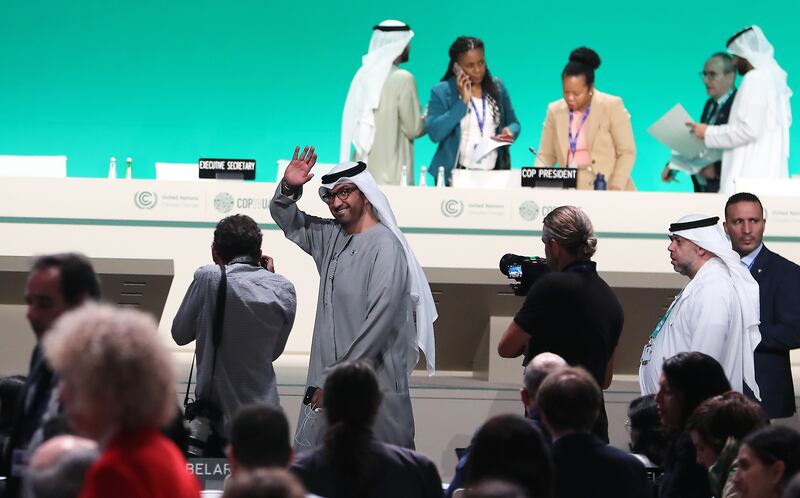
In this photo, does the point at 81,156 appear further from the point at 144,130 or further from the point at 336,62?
the point at 336,62

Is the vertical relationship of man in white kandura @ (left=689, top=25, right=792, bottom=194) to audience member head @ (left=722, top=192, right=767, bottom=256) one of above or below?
above

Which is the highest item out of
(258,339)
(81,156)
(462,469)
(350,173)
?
(81,156)

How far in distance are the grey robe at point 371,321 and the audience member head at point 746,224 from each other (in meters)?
1.47

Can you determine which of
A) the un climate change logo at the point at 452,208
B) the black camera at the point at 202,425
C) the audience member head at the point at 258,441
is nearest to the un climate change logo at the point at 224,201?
the un climate change logo at the point at 452,208

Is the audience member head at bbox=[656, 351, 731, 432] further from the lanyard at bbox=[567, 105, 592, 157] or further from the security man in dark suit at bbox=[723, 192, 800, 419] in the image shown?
the lanyard at bbox=[567, 105, 592, 157]

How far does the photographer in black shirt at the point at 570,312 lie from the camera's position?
3617 mm

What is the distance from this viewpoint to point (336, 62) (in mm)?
12797

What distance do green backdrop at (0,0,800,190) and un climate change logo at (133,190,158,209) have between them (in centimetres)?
598

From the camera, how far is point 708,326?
3953 millimetres

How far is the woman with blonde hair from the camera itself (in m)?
1.77

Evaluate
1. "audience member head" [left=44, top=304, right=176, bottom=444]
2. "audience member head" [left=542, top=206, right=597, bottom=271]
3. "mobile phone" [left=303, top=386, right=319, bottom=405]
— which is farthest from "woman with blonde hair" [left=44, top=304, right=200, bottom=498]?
"audience member head" [left=542, top=206, right=597, bottom=271]

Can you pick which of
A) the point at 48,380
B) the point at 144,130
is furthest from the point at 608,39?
the point at 48,380

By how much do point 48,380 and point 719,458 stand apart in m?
1.49

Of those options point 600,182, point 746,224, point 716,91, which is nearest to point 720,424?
point 746,224
